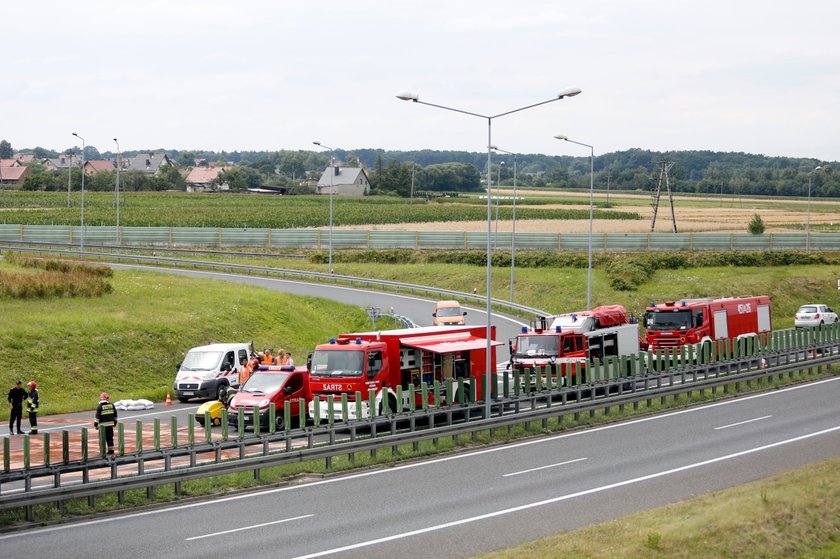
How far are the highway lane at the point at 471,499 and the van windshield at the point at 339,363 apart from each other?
4.20m

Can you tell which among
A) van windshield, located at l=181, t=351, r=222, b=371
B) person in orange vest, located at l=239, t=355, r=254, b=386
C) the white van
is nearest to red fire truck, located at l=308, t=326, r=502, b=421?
person in orange vest, located at l=239, t=355, r=254, b=386

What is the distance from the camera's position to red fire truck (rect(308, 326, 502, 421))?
92.8 ft

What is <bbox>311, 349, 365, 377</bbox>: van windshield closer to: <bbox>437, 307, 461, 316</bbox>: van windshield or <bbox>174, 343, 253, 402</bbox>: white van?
<bbox>174, 343, 253, 402</bbox>: white van

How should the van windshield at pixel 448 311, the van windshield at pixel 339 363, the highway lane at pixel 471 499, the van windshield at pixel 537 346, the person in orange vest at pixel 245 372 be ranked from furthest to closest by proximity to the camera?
1. the van windshield at pixel 448 311
2. the van windshield at pixel 537 346
3. the person in orange vest at pixel 245 372
4. the van windshield at pixel 339 363
5. the highway lane at pixel 471 499

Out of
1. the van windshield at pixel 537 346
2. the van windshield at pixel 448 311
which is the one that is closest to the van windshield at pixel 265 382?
the van windshield at pixel 537 346

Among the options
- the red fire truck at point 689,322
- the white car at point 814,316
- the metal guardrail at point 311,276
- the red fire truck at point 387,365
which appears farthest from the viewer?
the metal guardrail at point 311,276

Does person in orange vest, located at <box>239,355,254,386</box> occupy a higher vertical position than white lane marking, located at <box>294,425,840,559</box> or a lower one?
higher

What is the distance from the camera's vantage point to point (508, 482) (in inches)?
879

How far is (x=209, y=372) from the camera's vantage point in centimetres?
3588

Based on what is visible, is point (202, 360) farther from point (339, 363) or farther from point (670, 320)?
point (670, 320)

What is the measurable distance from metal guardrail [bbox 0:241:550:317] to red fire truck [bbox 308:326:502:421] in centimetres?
2788

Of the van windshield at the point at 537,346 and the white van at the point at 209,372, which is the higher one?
the van windshield at the point at 537,346

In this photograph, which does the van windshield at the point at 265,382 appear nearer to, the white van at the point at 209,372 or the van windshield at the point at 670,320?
the white van at the point at 209,372

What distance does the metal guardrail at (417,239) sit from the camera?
76812 millimetres
